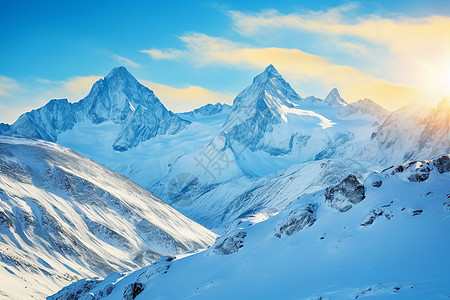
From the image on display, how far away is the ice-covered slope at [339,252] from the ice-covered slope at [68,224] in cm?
5394

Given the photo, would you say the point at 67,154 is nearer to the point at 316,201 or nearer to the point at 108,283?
the point at 108,283

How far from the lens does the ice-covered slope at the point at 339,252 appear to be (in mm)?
25750

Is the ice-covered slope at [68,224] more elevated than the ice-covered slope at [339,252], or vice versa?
the ice-covered slope at [68,224]

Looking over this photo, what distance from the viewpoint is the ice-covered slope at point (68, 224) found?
10300 cm

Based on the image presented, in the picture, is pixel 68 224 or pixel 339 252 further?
pixel 68 224

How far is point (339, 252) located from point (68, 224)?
11154 centimetres

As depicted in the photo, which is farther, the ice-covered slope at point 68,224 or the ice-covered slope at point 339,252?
the ice-covered slope at point 68,224

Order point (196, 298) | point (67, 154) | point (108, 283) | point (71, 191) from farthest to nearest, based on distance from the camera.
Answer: point (67, 154) < point (71, 191) < point (108, 283) < point (196, 298)

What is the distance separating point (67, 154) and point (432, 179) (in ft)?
529

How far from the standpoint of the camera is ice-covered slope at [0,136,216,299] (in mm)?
103000

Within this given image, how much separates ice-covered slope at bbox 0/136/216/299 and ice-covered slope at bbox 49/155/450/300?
53945 mm

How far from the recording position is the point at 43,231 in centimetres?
12031

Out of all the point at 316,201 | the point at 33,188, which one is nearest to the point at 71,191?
the point at 33,188

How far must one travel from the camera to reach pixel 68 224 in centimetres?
12912
